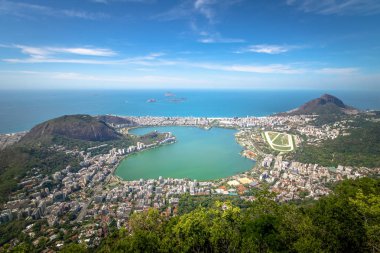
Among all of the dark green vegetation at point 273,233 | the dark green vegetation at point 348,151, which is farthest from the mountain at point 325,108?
the dark green vegetation at point 273,233

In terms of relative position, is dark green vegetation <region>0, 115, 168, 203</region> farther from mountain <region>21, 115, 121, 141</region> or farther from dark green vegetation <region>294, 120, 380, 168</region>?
dark green vegetation <region>294, 120, 380, 168</region>

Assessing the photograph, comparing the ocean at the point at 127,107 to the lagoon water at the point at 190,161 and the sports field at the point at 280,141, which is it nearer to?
the sports field at the point at 280,141

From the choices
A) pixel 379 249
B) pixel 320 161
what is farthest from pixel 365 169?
pixel 379 249

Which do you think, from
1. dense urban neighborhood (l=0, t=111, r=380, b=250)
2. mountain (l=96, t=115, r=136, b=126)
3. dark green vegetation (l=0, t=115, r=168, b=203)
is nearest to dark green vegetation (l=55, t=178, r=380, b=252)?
dense urban neighborhood (l=0, t=111, r=380, b=250)

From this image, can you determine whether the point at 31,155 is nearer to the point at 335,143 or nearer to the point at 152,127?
A: the point at 152,127

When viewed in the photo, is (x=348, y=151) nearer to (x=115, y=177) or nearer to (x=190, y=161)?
(x=190, y=161)

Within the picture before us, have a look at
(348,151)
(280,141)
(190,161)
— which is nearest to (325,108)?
(280,141)
